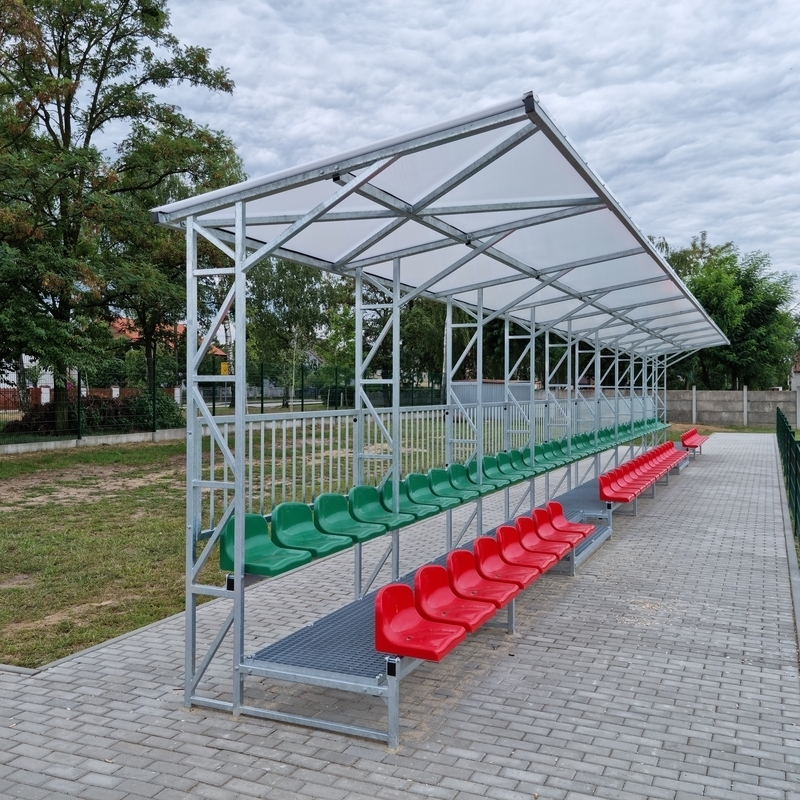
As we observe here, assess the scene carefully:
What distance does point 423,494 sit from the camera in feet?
24.0

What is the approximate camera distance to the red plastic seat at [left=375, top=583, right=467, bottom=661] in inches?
152

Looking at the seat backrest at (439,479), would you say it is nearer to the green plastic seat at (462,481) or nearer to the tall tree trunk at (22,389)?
the green plastic seat at (462,481)

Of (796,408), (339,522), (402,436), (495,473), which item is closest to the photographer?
(339,522)

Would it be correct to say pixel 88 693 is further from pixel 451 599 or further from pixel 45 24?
pixel 45 24

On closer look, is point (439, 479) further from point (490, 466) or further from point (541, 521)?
point (490, 466)

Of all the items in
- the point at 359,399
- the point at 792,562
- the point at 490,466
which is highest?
the point at 359,399

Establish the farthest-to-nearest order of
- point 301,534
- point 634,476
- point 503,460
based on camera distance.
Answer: point 634,476 < point 503,460 < point 301,534

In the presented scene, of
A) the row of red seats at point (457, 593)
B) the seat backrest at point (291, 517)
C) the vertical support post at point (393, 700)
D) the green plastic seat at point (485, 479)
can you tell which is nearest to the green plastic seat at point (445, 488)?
the green plastic seat at point (485, 479)

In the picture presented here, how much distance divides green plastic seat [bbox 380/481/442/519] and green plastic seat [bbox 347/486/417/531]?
0.22 ft

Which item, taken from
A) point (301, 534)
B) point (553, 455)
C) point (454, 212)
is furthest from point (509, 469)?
point (454, 212)

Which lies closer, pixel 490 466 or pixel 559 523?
pixel 559 523

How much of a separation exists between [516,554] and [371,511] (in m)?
1.18

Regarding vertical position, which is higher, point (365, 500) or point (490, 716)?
point (365, 500)

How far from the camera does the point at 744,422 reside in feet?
108
